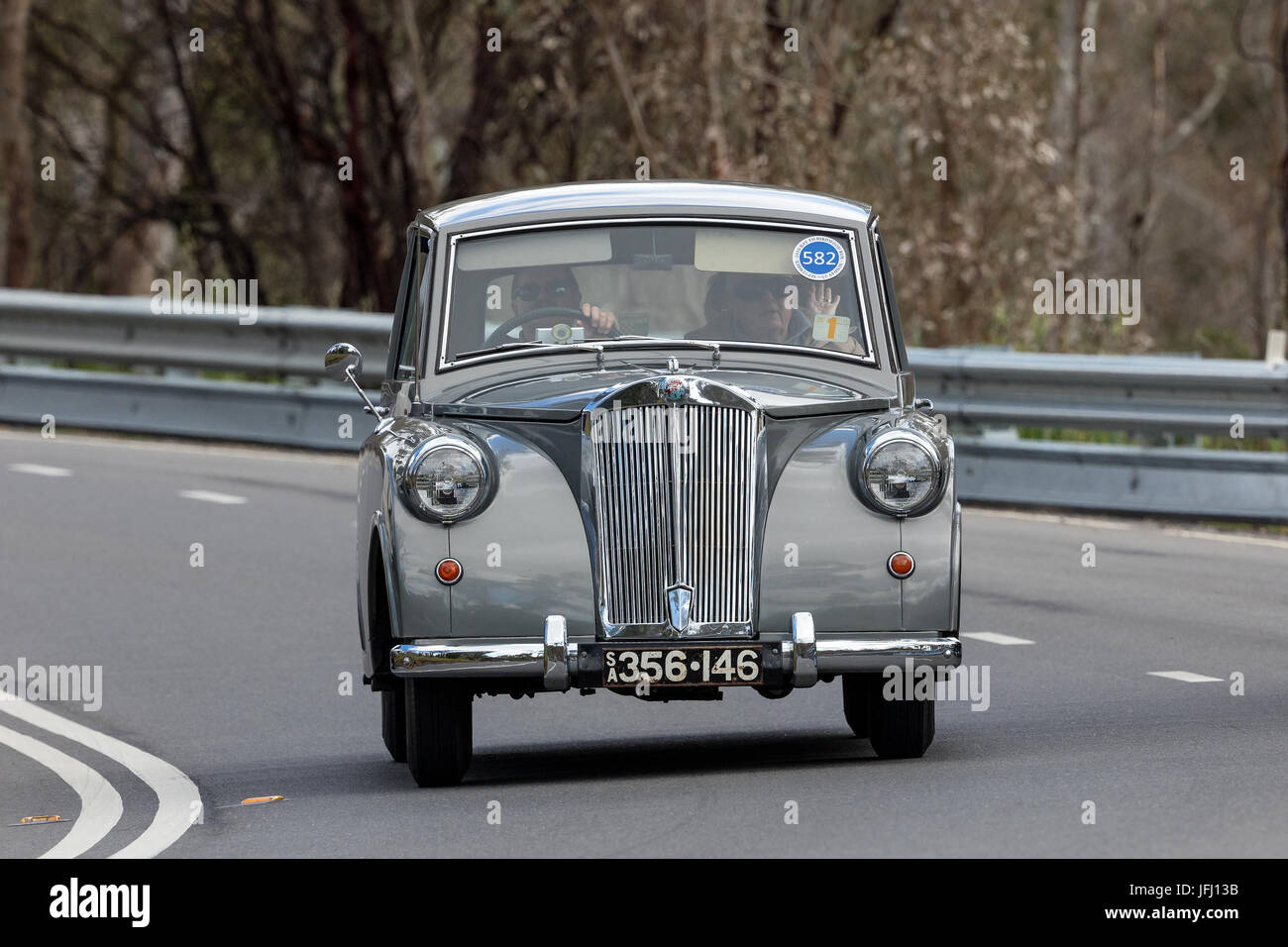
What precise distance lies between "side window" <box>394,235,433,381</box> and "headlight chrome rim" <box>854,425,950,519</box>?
5.97ft

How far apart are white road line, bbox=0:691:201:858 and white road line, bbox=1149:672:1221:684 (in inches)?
165

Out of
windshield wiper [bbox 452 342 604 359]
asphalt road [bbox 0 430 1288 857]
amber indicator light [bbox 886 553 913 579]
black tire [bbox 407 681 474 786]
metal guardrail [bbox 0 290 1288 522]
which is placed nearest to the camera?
asphalt road [bbox 0 430 1288 857]

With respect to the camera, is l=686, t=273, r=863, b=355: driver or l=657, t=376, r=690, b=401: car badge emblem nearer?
l=657, t=376, r=690, b=401: car badge emblem

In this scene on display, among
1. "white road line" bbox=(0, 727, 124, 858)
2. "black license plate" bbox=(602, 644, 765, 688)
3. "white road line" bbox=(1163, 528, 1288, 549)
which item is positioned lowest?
"white road line" bbox=(0, 727, 124, 858)

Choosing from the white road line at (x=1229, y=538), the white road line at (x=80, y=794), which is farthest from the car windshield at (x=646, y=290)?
the white road line at (x=1229, y=538)

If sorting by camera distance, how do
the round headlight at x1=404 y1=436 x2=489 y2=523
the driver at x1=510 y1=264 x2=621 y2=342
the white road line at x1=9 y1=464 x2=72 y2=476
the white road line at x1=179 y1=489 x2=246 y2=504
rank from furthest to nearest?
the white road line at x1=9 y1=464 x2=72 y2=476 → the white road line at x1=179 y1=489 x2=246 y2=504 → the driver at x1=510 y1=264 x2=621 y2=342 → the round headlight at x1=404 y1=436 x2=489 y2=523

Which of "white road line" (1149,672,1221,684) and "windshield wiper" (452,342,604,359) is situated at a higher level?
"windshield wiper" (452,342,604,359)

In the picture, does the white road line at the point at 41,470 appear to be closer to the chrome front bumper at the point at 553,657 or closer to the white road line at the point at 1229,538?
the white road line at the point at 1229,538

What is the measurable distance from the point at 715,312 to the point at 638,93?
657 inches

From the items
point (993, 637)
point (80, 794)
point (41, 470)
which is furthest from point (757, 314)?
point (41, 470)

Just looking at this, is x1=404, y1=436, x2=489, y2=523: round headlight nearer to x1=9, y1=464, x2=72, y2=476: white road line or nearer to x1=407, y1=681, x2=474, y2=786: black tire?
x1=407, y1=681, x2=474, y2=786: black tire

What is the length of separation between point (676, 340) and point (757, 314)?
33 centimetres

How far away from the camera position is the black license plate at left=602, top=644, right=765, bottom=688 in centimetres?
811

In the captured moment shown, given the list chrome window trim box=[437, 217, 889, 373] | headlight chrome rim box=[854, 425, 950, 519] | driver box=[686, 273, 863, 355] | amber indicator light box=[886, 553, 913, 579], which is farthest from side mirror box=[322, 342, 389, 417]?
amber indicator light box=[886, 553, 913, 579]
